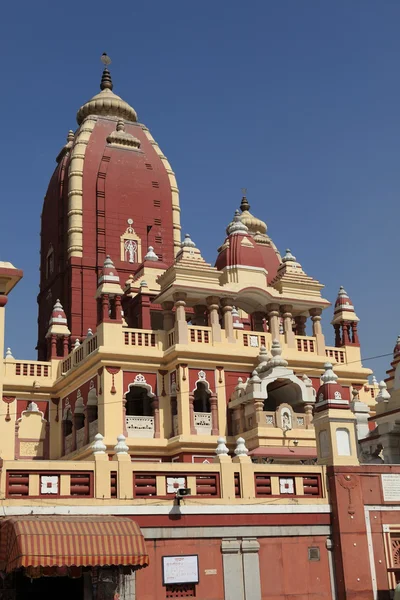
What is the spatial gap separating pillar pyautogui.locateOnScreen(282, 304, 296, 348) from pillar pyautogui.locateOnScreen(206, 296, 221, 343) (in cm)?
263

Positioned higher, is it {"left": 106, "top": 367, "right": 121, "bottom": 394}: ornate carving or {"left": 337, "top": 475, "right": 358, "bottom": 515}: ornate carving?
{"left": 106, "top": 367, "right": 121, "bottom": 394}: ornate carving

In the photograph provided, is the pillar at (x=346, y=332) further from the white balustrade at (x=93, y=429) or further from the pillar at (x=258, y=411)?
the white balustrade at (x=93, y=429)

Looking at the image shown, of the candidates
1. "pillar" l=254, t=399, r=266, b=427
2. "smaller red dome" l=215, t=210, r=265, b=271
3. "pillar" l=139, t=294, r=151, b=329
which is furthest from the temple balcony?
"smaller red dome" l=215, t=210, r=265, b=271

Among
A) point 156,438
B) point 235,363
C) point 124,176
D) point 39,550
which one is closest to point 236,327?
point 235,363

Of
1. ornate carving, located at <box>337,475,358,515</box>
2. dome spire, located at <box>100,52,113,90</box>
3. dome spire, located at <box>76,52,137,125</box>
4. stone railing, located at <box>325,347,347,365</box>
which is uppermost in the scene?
dome spire, located at <box>100,52,113,90</box>

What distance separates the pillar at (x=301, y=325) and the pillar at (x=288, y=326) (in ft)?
3.03

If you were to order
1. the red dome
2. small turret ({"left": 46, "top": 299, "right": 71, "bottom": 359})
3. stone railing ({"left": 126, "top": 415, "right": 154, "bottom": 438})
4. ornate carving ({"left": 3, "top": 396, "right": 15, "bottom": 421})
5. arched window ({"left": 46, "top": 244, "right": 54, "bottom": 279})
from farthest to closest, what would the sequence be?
1. arched window ({"left": 46, "top": 244, "right": 54, "bottom": 279})
2. the red dome
3. small turret ({"left": 46, "top": 299, "right": 71, "bottom": 359})
4. ornate carving ({"left": 3, "top": 396, "right": 15, "bottom": 421})
5. stone railing ({"left": 126, "top": 415, "right": 154, "bottom": 438})

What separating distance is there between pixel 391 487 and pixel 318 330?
12.8 m

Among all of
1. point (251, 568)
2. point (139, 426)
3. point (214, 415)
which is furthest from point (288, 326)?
point (251, 568)

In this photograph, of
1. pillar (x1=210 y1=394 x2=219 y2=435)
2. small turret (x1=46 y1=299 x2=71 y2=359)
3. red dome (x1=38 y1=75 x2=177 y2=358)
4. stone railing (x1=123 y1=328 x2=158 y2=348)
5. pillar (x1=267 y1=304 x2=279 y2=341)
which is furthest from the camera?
red dome (x1=38 y1=75 x2=177 y2=358)

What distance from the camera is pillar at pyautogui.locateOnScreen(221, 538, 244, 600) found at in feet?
53.2

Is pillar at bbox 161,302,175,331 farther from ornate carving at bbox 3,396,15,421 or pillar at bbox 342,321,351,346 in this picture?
pillar at bbox 342,321,351,346

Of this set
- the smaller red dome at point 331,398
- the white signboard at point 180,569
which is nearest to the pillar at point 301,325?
the smaller red dome at point 331,398

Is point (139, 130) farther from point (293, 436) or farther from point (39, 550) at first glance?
point (39, 550)
